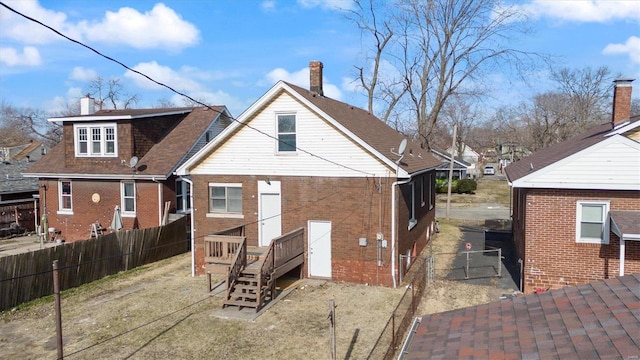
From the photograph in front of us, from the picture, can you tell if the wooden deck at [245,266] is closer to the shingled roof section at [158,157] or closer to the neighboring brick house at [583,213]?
Result: the neighboring brick house at [583,213]

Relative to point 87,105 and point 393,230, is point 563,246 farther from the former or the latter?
point 87,105

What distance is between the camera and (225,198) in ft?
58.1

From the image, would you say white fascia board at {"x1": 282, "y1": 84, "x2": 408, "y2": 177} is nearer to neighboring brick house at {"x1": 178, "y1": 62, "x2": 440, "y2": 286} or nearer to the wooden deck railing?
neighboring brick house at {"x1": 178, "y1": 62, "x2": 440, "y2": 286}

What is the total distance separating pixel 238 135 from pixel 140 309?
7103 mm

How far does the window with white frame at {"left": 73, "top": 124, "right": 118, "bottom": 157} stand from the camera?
23.3 m

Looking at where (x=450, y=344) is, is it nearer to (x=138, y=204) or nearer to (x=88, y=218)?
(x=138, y=204)

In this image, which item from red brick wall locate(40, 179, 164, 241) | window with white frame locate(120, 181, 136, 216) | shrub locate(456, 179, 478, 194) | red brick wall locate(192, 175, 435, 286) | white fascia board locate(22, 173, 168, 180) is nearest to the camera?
red brick wall locate(192, 175, 435, 286)

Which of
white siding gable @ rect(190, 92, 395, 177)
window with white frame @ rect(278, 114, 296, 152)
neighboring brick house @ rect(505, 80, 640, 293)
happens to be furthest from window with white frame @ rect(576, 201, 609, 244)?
window with white frame @ rect(278, 114, 296, 152)

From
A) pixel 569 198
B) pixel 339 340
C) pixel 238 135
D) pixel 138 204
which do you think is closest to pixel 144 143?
pixel 138 204

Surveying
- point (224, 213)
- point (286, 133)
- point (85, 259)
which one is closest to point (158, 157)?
point (224, 213)

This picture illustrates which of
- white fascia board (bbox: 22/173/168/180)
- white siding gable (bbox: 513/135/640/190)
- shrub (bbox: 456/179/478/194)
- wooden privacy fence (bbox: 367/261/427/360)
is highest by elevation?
white siding gable (bbox: 513/135/640/190)

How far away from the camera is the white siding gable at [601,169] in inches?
506

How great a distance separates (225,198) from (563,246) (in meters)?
12.1

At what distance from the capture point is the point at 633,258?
42.5 ft
